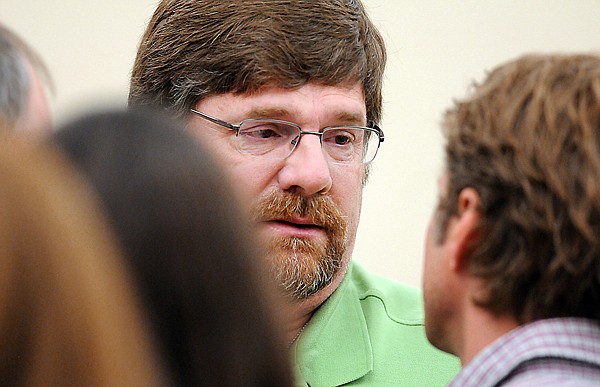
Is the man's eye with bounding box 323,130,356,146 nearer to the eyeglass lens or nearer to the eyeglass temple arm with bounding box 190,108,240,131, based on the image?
the eyeglass lens

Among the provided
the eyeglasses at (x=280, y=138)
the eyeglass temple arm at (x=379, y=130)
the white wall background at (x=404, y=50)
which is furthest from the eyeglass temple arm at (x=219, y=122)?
the white wall background at (x=404, y=50)

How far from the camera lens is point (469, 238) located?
1374 millimetres

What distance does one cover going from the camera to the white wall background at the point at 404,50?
3961mm

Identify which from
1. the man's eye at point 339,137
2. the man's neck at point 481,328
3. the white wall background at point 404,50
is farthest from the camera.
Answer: the white wall background at point 404,50

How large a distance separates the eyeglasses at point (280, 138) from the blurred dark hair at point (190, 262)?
122 centimetres

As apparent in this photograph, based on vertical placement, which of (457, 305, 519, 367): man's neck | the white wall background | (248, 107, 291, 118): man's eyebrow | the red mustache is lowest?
the white wall background

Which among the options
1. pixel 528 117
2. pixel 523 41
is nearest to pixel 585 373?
pixel 528 117

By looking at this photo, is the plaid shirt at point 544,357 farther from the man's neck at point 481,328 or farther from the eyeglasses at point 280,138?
the eyeglasses at point 280,138

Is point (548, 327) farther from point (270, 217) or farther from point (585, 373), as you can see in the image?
point (270, 217)

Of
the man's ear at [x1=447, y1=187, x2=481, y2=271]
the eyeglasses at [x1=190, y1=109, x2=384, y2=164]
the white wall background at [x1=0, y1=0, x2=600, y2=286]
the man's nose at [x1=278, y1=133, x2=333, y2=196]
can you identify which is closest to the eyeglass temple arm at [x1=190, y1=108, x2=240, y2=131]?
the eyeglasses at [x1=190, y1=109, x2=384, y2=164]

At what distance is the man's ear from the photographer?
136 cm

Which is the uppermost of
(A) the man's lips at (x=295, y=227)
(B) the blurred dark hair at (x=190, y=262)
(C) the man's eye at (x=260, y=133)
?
(B) the blurred dark hair at (x=190, y=262)

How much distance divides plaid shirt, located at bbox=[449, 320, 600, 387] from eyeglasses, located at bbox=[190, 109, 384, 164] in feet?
3.47

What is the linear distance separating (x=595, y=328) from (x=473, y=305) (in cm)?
18
